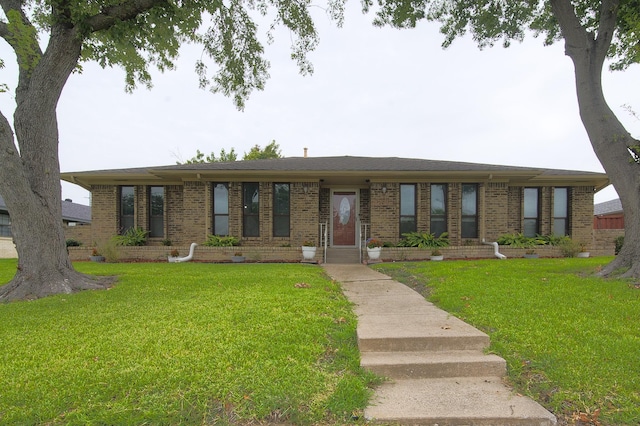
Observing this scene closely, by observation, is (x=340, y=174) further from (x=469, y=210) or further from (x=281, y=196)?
(x=469, y=210)

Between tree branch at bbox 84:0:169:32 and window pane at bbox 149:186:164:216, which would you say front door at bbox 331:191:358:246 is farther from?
tree branch at bbox 84:0:169:32

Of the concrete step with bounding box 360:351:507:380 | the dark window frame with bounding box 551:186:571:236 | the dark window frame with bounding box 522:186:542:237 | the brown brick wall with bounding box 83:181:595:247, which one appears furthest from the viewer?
the dark window frame with bounding box 522:186:542:237

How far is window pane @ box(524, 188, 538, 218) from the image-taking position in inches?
493

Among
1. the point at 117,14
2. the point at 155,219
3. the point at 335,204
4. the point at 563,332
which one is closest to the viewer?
the point at 563,332

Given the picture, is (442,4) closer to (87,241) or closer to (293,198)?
(293,198)

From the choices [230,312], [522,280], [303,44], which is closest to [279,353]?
[230,312]

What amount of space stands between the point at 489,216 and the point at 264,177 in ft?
26.2

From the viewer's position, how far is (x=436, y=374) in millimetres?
3045

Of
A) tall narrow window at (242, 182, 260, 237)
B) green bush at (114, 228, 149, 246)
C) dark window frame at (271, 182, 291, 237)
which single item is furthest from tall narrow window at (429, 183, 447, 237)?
green bush at (114, 228, 149, 246)

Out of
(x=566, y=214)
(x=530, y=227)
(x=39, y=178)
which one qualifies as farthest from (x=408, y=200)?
(x=39, y=178)

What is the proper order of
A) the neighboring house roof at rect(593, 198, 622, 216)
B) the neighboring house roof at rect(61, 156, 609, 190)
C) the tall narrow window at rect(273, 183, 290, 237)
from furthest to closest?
the neighboring house roof at rect(593, 198, 622, 216) < the tall narrow window at rect(273, 183, 290, 237) < the neighboring house roof at rect(61, 156, 609, 190)

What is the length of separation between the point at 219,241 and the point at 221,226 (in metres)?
0.81

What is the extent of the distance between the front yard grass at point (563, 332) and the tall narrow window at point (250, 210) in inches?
265

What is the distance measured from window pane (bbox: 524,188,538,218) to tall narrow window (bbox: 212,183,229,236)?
11.0 m
